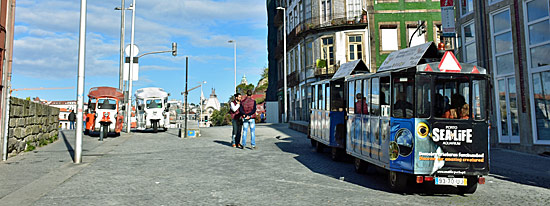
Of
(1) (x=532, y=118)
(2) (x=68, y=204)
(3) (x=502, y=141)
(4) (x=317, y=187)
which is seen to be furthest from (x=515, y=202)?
(3) (x=502, y=141)

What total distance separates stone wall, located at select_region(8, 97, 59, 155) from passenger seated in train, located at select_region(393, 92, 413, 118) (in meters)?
9.77

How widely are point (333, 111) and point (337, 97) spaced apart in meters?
0.39

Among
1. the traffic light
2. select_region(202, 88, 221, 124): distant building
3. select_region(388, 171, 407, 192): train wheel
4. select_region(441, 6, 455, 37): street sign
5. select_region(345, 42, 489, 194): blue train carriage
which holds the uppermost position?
select_region(202, 88, 221, 124): distant building

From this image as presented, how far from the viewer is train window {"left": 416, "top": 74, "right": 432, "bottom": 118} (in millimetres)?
7086

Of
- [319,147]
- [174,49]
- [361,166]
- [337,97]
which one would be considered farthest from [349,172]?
[174,49]

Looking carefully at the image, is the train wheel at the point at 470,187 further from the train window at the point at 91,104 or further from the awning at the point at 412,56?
the train window at the point at 91,104

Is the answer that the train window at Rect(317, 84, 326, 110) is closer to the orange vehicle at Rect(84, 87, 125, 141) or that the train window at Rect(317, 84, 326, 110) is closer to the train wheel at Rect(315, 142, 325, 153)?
the train wheel at Rect(315, 142, 325, 153)

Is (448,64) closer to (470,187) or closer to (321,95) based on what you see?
(470,187)

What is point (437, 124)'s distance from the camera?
700 cm

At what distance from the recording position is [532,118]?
14562mm

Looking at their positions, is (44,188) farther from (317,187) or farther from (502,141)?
(502,141)

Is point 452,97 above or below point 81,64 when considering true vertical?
below

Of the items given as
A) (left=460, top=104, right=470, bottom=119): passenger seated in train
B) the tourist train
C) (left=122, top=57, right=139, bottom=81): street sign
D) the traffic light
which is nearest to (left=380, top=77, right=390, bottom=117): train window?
the tourist train

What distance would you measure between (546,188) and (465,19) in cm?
1233
